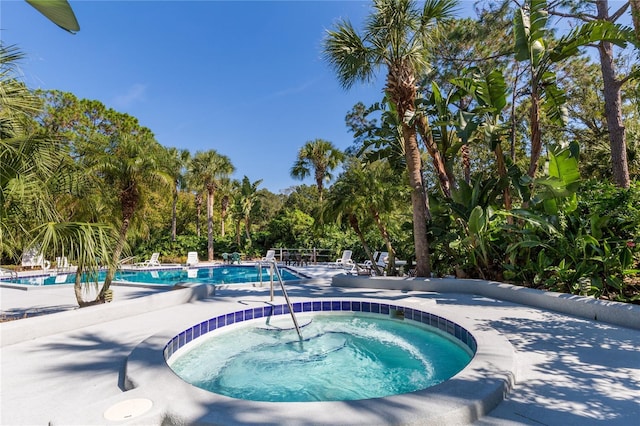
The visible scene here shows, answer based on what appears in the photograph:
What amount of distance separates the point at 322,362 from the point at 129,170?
595 centimetres

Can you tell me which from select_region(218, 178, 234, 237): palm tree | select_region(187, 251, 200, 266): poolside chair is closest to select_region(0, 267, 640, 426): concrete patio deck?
select_region(187, 251, 200, 266): poolside chair

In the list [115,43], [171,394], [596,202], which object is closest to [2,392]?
[171,394]

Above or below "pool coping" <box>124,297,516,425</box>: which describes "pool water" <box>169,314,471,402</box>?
below

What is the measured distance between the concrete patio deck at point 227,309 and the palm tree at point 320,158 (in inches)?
698

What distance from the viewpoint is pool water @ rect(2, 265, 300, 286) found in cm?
1464

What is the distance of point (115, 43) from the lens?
14031mm

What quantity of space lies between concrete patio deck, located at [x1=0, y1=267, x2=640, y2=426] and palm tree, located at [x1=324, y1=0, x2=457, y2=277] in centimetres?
312

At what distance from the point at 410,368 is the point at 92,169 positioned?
706 cm

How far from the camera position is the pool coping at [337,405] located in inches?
94.7

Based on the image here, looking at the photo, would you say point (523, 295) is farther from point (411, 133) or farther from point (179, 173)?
point (179, 173)

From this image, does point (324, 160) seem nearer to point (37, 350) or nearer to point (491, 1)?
point (491, 1)

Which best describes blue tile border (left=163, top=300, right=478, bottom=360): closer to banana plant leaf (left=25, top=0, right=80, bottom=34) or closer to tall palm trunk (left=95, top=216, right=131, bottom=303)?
tall palm trunk (left=95, top=216, right=131, bottom=303)

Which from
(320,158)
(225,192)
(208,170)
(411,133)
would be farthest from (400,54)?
(225,192)

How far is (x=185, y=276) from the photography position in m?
16.9
